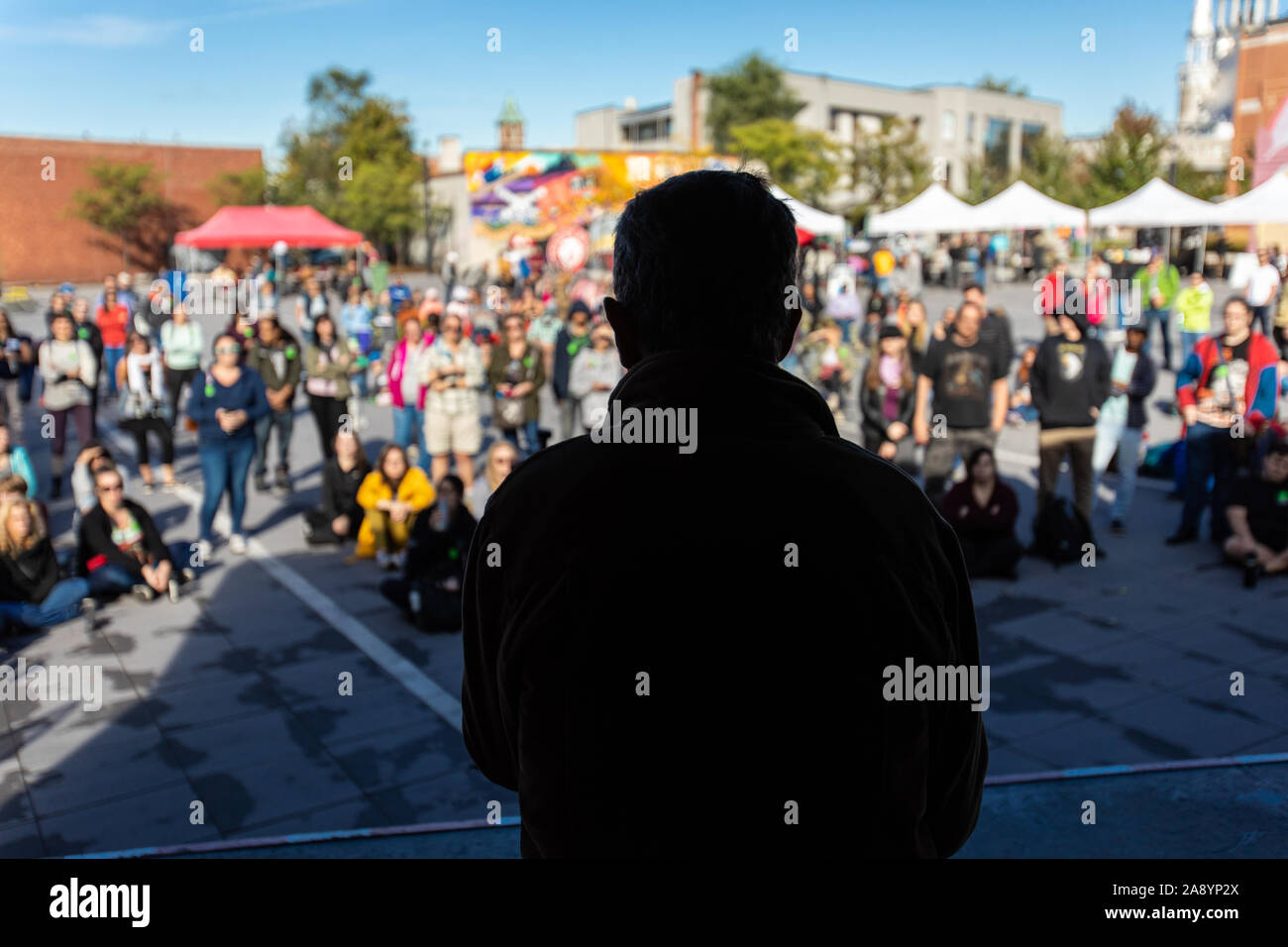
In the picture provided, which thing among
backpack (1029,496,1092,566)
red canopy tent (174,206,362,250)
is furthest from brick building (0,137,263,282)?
backpack (1029,496,1092,566)

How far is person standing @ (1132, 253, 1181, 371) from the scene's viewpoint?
1788cm

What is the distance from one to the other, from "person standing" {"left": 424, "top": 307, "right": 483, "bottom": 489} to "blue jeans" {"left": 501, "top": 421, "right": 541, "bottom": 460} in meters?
1.07

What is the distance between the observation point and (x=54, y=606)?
7.50 meters

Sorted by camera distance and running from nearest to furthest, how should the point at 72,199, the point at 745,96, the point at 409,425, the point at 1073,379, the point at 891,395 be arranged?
the point at 1073,379 < the point at 891,395 < the point at 409,425 < the point at 72,199 < the point at 745,96

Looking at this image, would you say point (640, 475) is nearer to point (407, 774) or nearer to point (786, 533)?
→ point (786, 533)

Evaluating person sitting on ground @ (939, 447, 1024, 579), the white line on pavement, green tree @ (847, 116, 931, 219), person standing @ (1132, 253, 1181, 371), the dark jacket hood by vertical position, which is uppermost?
green tree @ (847, 116, 931, 219)

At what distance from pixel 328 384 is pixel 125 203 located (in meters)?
22.5

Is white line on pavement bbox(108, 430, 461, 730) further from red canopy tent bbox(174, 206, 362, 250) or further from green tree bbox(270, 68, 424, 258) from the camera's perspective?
green tree bbox(270, 68, 424, 258)

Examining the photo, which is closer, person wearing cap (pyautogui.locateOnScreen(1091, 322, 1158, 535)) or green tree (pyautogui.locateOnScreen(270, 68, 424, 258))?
person wearing cap (pyautogui.locateOnScreen(1091, 322, 1158, 535))

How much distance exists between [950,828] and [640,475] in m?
0.66

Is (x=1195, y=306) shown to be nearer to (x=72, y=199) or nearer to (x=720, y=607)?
(x=720, y=607)

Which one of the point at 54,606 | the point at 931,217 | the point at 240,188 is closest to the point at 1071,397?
the point at 54,606

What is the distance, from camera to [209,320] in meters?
31.7

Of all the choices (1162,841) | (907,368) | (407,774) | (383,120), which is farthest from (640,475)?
(383,120)
